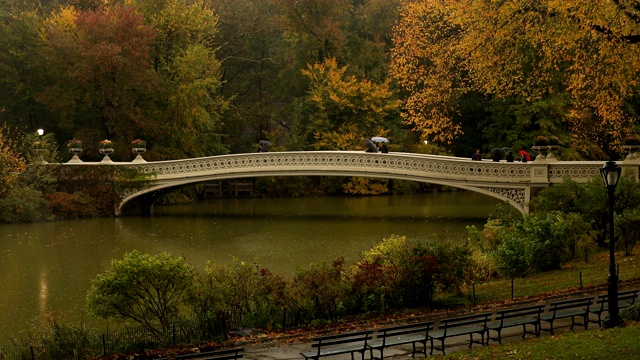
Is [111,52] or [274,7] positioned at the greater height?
[274,7]

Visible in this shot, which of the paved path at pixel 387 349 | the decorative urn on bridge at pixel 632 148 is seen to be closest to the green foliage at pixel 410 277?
the paved path at pixel 387 349

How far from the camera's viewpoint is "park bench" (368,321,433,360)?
41.1ft

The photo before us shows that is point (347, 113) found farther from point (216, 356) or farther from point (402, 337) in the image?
point (216, 356)

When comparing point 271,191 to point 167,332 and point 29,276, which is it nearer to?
point 29,276

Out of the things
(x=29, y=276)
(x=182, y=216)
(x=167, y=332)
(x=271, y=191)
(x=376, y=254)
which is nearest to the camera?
(x=167, y=332)

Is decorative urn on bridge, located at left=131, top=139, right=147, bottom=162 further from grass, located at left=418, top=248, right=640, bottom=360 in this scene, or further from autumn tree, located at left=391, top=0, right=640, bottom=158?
grass, located at left=418, top=248, right=640, bottom=360

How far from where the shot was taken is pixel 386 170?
3356cm

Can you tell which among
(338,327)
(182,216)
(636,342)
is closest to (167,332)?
(338,327)

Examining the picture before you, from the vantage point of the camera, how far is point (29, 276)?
22438 mm

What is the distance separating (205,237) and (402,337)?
16.5 metres

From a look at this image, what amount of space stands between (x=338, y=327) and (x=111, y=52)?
80.2ft

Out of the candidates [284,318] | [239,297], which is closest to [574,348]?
[284,318]

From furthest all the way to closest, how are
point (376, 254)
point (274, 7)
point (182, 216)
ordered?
point (274, 7), point (182, 216), point (376, 254)

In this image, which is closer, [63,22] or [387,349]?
[387,349]
